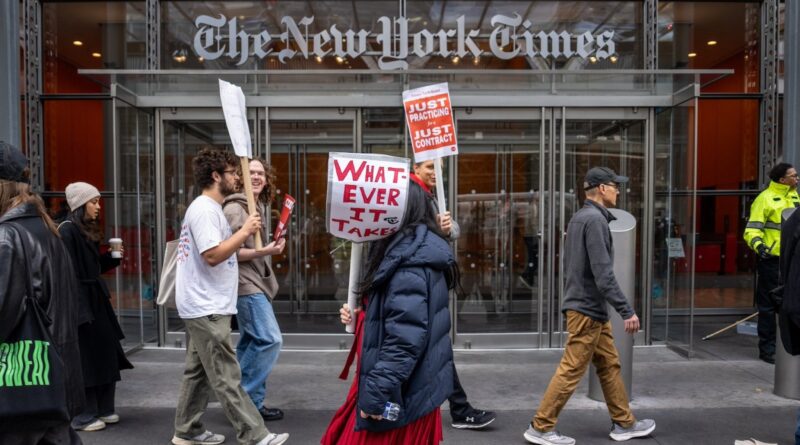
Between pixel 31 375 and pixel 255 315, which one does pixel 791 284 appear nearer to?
pixel 255 315

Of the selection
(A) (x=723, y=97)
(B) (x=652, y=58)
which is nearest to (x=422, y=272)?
(B) (x=652, y=58)

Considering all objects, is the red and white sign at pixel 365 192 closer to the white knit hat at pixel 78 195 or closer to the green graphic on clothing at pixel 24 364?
the green graphic on clothing at pixel 24 364

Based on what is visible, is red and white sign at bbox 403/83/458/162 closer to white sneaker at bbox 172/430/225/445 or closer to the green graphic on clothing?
white sneaker at bbox 172/430/225/445

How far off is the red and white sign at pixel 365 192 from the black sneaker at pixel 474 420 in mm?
2792

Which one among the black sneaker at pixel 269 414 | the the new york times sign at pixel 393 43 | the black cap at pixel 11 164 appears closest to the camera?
the black cap at pixel 11 164

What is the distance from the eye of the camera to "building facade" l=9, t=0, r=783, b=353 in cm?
804

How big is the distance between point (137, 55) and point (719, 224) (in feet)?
28.2

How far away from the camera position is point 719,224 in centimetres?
991

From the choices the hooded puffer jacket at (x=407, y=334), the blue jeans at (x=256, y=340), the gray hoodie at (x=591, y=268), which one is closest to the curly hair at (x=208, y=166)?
the blue jeans at (x=256, y=340)

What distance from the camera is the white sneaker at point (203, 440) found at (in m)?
4.73

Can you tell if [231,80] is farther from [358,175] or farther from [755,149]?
[755,149]

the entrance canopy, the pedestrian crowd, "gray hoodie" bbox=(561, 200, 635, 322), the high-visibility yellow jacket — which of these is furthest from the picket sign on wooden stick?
the high-visibility yellow jacket

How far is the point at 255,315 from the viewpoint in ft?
16.8

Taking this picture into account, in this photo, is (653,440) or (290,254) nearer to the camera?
(653,440)
